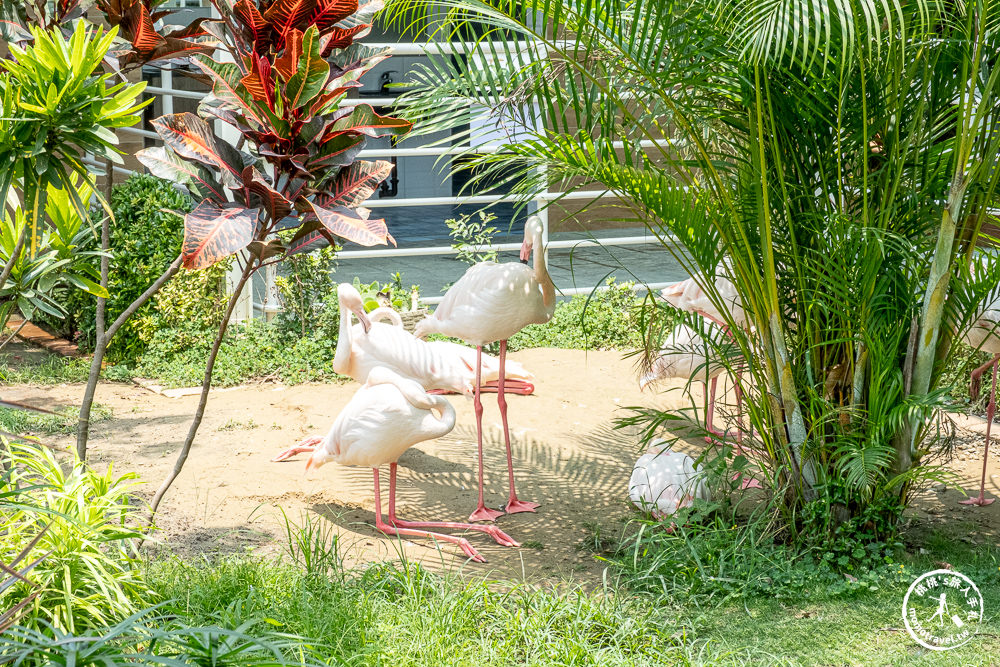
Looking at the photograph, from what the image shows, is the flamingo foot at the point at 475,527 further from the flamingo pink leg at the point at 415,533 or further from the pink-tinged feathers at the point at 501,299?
the pink-tinged feathers at the point at 501,299

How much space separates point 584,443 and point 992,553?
7.40ft

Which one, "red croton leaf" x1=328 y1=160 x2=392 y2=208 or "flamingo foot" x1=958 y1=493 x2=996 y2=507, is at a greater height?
"red croton leaf" x1=328 y1=160 x2=392 y2=208

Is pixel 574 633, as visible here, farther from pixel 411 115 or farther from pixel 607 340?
pixel 607 340

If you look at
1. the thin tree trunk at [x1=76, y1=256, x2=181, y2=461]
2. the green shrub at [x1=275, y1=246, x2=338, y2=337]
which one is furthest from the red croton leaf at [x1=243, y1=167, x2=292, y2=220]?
the green shrub at [x1=275, y1=246, x2=338, y2=337]

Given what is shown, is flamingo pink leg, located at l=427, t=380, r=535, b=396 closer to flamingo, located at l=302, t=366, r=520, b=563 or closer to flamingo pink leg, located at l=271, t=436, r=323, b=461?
flamingo pink leg, located at l=271, t=436, r=323, b=461

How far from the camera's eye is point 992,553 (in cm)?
400

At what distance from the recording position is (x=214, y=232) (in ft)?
10.4

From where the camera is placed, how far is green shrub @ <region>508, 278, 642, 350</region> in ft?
25.3

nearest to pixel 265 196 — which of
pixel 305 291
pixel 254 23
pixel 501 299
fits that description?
pixel 254 23

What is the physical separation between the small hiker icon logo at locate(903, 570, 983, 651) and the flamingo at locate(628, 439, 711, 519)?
0.97m

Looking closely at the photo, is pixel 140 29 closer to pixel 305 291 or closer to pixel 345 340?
pixel 345 340

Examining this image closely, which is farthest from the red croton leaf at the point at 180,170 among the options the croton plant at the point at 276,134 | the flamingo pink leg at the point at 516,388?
the flamingo pink leg at the point at 516,388

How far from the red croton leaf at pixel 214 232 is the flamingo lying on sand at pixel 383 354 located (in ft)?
5.30

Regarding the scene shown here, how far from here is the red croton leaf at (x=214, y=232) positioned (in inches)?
122
